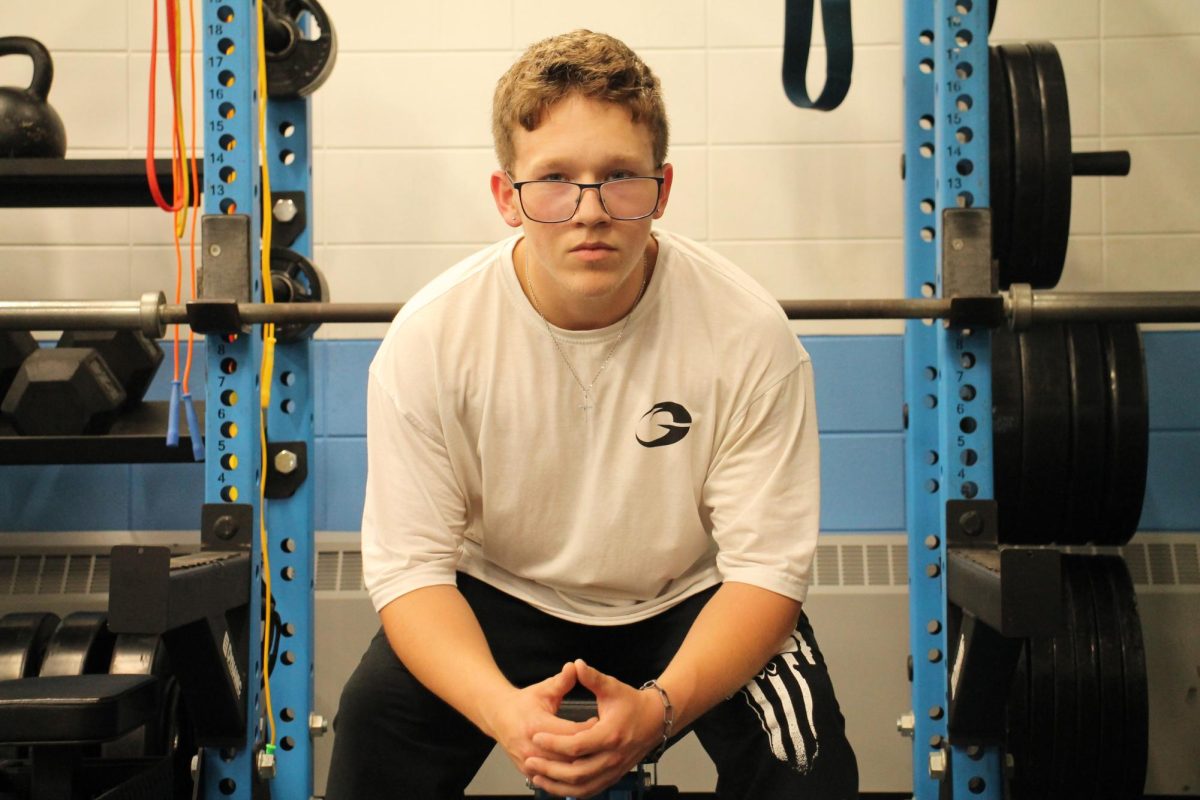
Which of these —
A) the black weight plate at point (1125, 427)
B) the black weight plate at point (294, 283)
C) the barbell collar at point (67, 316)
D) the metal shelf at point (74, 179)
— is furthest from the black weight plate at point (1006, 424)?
the metal shelf at point (74, 179)

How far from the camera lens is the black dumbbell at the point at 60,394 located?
7.21 feet

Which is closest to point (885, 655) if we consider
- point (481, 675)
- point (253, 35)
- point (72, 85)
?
point (481, 675)

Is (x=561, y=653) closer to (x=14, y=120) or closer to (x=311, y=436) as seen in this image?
(x=311, y=436)

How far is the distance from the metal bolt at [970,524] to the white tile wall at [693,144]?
955mm

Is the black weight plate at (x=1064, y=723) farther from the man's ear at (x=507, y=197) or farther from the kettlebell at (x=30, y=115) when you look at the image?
the kettlebell at (x=30, y=115)

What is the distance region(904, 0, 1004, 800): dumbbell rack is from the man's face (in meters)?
0.66

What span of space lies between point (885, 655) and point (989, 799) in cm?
77

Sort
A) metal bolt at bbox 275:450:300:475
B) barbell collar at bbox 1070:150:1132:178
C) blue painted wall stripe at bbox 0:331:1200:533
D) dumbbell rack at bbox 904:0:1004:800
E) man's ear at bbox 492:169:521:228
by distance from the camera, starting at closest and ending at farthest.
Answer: man's ear at bbox 492:169:521:228 → dumbbell rack at bbox 904:0:1004:800 → metal bolt at bbox 275:450:300:475 → barbell collar at bbox 1070:150:1132:178 → blue painted wall stripe at bbox 0:331:1200:533

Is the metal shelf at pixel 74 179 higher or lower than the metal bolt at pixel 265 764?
higher

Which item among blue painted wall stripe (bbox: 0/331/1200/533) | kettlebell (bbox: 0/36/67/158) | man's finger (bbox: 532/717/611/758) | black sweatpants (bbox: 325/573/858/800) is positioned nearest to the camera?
man's finger (bbox: 532/717/611/758)

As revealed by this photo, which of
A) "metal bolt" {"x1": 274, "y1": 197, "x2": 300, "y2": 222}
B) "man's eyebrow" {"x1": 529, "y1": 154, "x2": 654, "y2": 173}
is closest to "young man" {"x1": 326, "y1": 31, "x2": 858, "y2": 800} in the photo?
"man's eyebrow" {"x1": 529, "y1": 154, "x2": 654, "y2": 173}

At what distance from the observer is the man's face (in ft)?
4.47

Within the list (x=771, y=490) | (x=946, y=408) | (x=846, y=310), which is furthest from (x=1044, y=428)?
(x=771, y=490)

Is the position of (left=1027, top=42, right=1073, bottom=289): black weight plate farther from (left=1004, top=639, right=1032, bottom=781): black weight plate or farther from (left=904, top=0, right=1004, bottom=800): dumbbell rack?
(left=1004, top=639, right=1032, bottom=781): black weight plate
